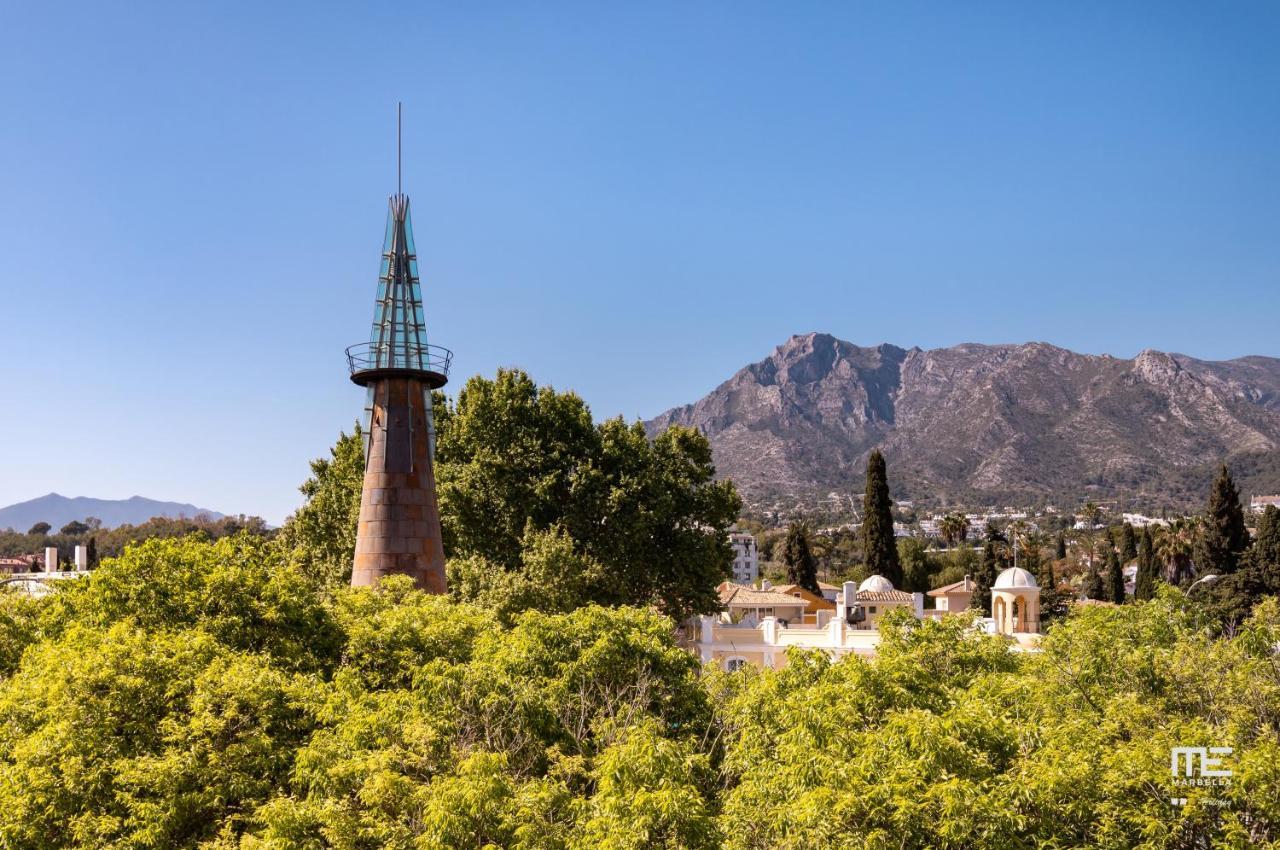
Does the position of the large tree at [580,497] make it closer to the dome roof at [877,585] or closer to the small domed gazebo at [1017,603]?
the small domed gazebo at [1017,603]

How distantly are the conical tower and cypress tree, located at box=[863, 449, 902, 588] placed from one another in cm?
4569

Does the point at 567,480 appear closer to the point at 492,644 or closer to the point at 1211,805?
the point at 492,644

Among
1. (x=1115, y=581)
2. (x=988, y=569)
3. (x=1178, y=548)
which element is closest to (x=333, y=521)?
(x=988, y=569)

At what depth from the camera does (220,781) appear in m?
13.8

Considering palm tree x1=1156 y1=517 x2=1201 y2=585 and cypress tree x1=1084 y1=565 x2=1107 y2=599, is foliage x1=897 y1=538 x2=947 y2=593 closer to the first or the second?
cypress tree x1=1084 y1=565 x2=1107 y2=599

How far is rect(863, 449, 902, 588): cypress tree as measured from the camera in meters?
66.9

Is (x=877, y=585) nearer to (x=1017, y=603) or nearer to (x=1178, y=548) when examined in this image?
(x=1017, y=603)

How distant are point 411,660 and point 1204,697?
12.9 meters

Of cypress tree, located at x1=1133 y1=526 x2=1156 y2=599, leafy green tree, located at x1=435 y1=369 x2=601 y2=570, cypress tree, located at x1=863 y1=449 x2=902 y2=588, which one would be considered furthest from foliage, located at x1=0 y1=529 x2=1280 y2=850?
cypress tree, located at x1=1133 y1=526 x2=1156 y2=599

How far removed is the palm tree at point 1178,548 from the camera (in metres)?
84.3

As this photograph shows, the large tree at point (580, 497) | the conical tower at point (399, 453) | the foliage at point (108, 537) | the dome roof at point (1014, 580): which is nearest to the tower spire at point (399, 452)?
the conical tower at point (399, 453)

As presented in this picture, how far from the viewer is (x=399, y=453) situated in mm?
24750

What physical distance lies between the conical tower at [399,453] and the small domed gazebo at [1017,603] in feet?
67.2

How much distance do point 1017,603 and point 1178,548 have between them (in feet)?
188
